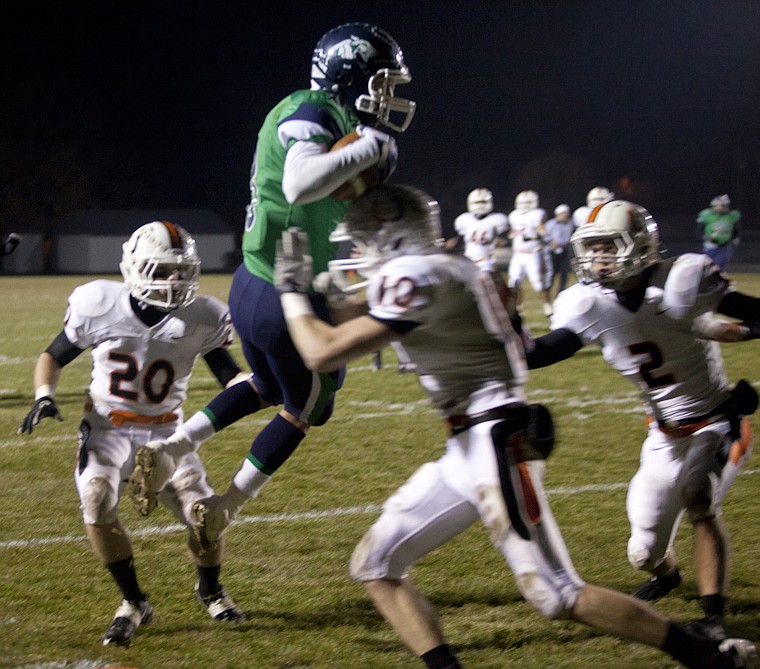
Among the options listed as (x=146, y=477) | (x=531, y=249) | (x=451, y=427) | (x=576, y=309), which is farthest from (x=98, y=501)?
(x=531, y=249)

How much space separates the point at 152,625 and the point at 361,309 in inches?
54.0

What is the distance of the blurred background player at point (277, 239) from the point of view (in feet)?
11.1

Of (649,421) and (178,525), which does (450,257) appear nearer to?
(649,421)

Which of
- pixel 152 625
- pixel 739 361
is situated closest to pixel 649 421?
pixel 152 625

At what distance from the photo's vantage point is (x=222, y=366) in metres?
3.94

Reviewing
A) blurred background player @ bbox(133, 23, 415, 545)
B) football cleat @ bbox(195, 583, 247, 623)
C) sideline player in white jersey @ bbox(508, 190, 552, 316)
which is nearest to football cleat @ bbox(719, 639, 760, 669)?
blurred background player @ bbox(133, 23, 415, 545)

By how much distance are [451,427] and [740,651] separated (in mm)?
1030

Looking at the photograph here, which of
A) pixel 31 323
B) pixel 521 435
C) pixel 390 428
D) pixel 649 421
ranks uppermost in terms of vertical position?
pixel 521 435

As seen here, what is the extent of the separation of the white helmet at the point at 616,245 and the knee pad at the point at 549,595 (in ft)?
4.41

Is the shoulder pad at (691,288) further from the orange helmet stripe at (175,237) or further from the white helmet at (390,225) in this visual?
the orange helmet stripe at (175,237)

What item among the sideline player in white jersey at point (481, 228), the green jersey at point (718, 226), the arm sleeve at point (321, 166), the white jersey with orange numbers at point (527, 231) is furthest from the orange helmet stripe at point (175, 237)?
the green jersey at point (718, 226)

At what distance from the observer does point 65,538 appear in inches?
182

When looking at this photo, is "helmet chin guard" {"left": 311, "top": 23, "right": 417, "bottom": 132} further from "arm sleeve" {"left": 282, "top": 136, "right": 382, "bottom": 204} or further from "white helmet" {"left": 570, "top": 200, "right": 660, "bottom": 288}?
"white helmet" {"left": 570, "top": 200, "right": 660, "bottom": 288}

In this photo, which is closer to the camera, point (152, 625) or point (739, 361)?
point (152, 625)
